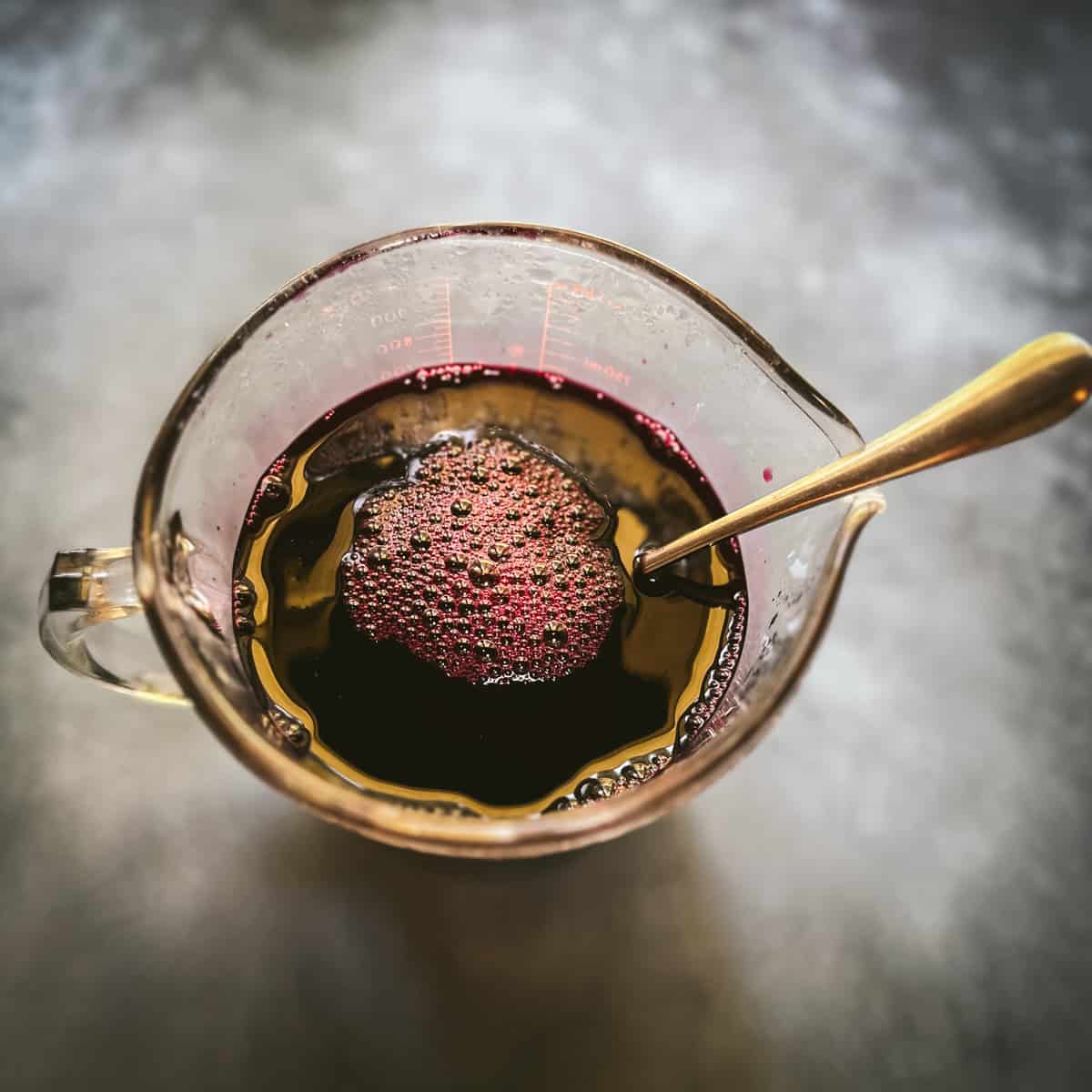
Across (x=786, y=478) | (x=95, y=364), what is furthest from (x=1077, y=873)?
(x=95, y=364)

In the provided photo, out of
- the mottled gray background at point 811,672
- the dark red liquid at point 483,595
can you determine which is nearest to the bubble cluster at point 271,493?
the dark red liquid at point 483,595

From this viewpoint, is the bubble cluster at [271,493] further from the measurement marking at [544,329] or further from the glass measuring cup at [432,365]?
the measurement marking at [544,329]

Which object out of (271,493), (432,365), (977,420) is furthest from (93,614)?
(977,420)

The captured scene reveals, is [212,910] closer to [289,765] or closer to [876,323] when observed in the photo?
[289,765]

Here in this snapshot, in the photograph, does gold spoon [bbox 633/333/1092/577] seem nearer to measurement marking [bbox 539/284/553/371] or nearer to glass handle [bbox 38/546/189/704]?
measurement marking [bbox 539/284/553/371]

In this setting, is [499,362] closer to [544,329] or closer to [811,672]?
[544,329]

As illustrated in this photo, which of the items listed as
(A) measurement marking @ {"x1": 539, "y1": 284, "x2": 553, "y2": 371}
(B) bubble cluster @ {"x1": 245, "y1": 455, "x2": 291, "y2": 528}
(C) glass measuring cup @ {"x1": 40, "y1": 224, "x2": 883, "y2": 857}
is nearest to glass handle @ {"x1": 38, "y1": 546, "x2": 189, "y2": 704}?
(C) glass measuring cup @ {"x1": 40, "y1": 224, "x2": 883, "y2": 857}
